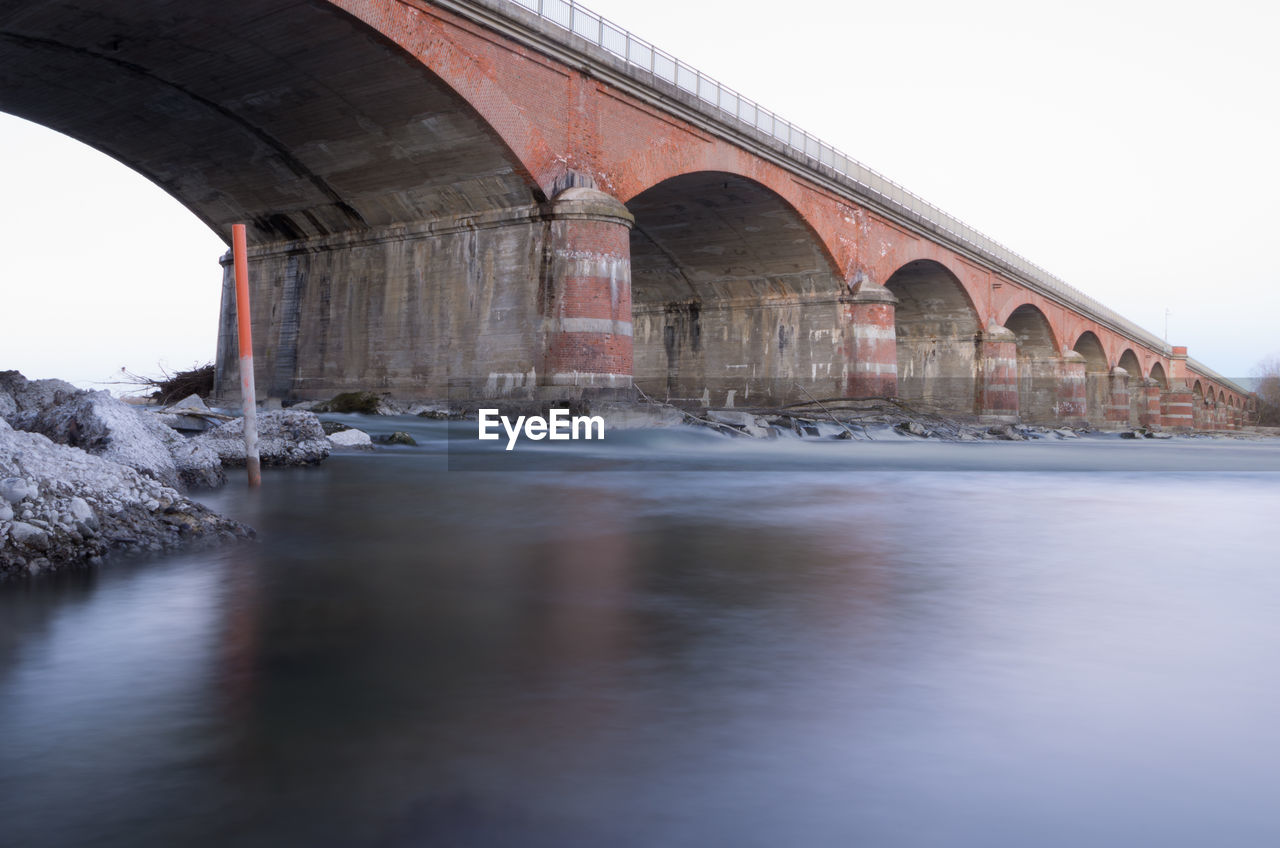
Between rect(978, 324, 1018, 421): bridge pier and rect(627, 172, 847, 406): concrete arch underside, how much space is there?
1162cm

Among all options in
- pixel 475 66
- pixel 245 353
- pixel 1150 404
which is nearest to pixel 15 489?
pixel 245 353

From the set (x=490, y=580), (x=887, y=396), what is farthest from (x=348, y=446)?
(x=887, y=396)

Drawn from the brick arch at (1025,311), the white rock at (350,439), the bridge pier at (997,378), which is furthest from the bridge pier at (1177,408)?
the white rock at (350,439)

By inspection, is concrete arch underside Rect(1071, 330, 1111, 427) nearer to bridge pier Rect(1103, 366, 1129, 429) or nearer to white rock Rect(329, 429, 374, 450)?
bridge pier Rect(1103, 366, 1129, 429)

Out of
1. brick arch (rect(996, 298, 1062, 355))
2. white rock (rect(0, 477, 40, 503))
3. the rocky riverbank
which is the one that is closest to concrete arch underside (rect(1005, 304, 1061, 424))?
brick arch (rect(996, 298, 1062, 355))

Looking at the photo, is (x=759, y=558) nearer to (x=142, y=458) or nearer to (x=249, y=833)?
(x=249, y=833)

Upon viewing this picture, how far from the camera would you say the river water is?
2.06 meters

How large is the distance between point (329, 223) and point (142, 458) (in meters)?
13.4

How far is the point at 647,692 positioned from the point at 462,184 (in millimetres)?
15240

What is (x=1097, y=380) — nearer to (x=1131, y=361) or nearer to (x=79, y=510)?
(x=1131, y=361)

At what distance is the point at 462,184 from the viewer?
16922 millimetres

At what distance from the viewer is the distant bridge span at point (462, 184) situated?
47.3 ft

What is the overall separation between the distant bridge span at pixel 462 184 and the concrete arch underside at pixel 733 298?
0.08m

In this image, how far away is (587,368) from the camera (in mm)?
16141
